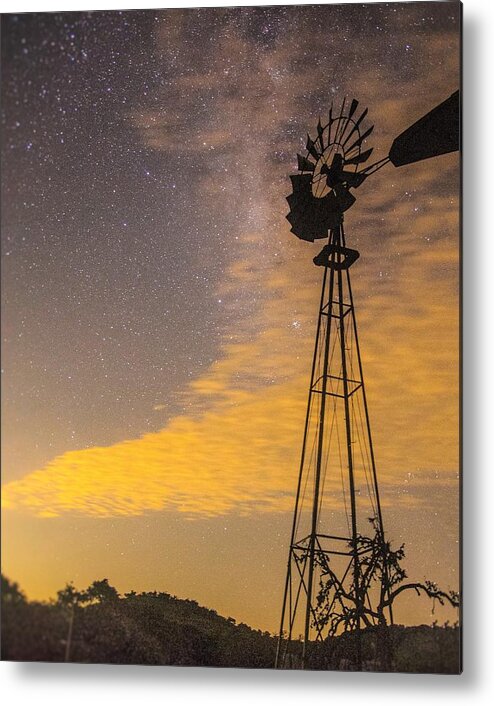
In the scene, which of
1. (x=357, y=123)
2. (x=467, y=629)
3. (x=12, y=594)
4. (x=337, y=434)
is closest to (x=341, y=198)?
(x=357, y=123)

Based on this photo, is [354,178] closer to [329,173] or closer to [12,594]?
[329,173]

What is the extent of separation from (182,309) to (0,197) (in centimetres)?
43

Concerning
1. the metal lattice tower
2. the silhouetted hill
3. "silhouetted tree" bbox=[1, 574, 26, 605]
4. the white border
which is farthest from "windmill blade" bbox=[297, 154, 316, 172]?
"silhouetted tree" bbox=[1, 574, 26, 605]

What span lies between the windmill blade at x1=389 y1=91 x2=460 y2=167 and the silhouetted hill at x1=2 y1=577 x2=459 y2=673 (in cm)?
88

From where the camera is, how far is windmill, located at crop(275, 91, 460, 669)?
6.27ft

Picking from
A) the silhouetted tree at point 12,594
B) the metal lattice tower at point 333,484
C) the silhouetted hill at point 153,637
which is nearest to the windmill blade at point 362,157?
the metal lattice tower at point 333,484

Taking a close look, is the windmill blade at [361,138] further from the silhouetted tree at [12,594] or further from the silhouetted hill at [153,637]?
the silhouetted tree at [12,594]

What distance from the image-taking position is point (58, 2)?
2059 mm

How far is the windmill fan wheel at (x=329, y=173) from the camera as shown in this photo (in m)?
1.96

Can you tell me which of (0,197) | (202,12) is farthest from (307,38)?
(0,197)

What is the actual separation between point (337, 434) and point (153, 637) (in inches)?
20.5

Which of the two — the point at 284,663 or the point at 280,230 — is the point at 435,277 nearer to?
the point at 280,230

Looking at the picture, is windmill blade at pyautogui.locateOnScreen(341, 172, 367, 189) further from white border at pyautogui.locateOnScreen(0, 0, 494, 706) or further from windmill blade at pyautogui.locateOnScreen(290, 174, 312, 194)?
white border at pyautogui.locateOnScreen(0, 0, 494, 706)

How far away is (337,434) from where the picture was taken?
6.36ft
